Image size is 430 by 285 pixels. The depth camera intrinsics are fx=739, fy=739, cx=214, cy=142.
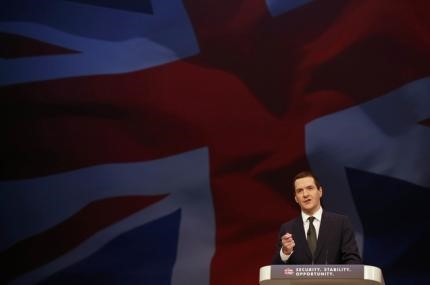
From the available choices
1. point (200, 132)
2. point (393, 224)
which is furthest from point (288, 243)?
point (200, 132)

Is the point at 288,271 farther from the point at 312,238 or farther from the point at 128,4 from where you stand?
the point at 128,4

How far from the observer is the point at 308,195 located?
3.38m

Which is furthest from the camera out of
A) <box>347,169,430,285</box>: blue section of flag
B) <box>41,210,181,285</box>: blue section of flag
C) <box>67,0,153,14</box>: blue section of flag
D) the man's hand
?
<box>67,0,153,14</box>: blue section of flag

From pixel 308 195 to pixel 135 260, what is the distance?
4.94 feet

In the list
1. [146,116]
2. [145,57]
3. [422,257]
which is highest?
[145,57]

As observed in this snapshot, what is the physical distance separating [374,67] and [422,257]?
1.20 meters

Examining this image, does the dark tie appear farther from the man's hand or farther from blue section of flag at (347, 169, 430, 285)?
blue section of flag at (347, 169, 430, 285)

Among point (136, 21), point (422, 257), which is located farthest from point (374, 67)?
point (136, 21)

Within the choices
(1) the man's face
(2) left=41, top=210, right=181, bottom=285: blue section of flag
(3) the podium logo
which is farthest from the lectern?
(2) left=41, top=210, right=181, bottom=285: blue section of flag

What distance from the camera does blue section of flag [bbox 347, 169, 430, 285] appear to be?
4324 mm

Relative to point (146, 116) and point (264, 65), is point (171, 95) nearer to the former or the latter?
point (146, 116)

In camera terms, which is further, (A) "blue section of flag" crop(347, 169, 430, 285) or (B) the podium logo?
(A) "blue section of flag" crop(347, 169, 430, 285)

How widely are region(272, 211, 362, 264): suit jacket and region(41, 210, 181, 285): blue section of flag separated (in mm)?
1317

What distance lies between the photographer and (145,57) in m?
4.74
